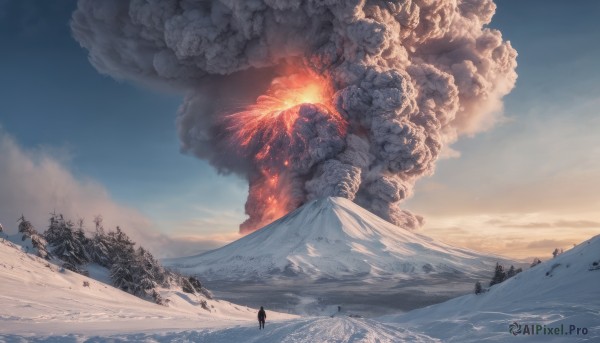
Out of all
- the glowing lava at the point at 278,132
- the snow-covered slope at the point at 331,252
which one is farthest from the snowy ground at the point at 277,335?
the glowing lava at the point at 278,132

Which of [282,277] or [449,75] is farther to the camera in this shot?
[449,75]

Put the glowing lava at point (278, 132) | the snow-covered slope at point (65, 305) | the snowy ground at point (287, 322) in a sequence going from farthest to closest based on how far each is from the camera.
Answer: the glowing lava at point (278, 132), the snow-covered slope at point (65, 305), the snowy ground at point (287, 322)

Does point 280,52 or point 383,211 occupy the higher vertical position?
point 280,52

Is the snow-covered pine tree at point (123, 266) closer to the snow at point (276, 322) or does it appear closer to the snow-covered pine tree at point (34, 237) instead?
the snow at point (276, 322)

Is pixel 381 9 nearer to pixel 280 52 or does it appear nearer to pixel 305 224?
pixel 280 52

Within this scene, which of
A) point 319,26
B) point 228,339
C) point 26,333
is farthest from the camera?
point 319,26

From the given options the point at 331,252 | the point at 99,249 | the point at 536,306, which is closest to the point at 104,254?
the point at 99,249

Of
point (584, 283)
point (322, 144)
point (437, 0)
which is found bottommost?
point (584, 283)

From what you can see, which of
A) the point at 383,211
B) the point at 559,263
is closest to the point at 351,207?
the point at 383,211
